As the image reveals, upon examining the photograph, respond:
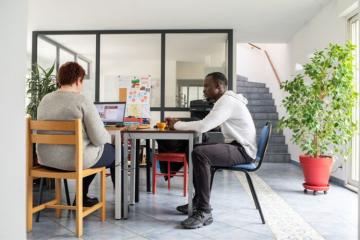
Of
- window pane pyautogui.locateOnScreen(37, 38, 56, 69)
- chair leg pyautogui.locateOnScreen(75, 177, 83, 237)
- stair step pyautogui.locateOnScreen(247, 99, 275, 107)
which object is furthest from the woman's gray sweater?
stair step pyautogui.locateOnScreen(247, 99, 275, 107)

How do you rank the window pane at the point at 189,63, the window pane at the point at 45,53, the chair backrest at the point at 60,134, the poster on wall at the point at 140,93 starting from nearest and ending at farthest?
1. the chair backrest at the point at 60,134
2. the poster on wall at the point at 140,93
3. the window pane at the point at 189,63
4. the window pane at the point at 45,53

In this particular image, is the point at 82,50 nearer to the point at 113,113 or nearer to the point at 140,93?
the point at 140,93

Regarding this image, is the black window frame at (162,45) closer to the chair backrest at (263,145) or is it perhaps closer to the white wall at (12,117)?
the chair backrest at (263,145)

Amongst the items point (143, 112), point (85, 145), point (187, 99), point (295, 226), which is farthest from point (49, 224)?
point (187, 99)

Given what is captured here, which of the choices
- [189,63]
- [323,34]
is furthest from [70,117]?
[189,63]

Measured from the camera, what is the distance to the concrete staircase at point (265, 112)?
22.9 ft

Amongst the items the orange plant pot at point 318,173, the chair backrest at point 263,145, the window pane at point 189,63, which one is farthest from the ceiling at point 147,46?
the chair backrest at point 263,145

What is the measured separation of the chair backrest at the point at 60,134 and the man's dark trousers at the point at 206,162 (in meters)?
0.86

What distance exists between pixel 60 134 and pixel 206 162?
1.08 m

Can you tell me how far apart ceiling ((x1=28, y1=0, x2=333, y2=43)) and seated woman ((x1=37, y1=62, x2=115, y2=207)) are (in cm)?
286

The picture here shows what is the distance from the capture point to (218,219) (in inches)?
108

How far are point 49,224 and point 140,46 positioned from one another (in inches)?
184

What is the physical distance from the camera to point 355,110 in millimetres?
4199

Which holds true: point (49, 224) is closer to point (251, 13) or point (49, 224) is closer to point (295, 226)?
point (295, 226)
